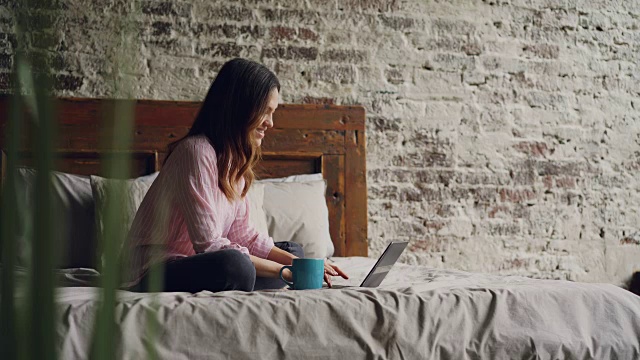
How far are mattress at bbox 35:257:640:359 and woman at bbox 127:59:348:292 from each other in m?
0.28

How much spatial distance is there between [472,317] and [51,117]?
1553mm

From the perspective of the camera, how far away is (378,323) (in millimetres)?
1732

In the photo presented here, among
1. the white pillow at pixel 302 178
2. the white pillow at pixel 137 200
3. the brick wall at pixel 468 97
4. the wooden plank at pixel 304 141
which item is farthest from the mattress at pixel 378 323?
the brick wall at pixel 468 97

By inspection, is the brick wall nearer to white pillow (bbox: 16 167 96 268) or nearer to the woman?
white pillow (bbox: 16 167 96 268)

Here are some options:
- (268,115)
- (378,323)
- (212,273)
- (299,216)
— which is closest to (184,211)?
(212,273)

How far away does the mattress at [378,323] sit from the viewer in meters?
1.60

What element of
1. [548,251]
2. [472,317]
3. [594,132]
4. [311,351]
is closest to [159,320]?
[311,351]

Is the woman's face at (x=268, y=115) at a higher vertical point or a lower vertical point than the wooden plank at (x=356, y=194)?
higher

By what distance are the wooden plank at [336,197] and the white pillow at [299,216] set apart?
239mm

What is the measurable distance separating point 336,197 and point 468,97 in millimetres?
1045

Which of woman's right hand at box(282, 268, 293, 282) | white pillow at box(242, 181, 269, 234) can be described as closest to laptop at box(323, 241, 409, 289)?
woman's right hand at box(282, 268, 293, 282)

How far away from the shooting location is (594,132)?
14.5ft

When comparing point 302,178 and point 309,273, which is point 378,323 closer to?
point 309,273

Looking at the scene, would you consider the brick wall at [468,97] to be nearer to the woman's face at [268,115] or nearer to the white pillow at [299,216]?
the white pillow at [299,216]
